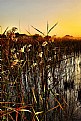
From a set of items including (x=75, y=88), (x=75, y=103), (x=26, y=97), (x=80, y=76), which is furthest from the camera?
(x=80, y=76)

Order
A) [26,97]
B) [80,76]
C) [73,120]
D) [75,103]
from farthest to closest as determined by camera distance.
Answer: [80,76] → [75,103] → [73,120] → [26,97]

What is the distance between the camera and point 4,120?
73.2 inches

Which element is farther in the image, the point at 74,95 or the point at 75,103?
the point at 74,95

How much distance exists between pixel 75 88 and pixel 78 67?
5.91ft

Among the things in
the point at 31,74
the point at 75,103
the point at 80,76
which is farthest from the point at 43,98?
the point at 80,76

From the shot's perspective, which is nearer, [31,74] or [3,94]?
[3,94]

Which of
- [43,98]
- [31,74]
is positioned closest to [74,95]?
[31,74]

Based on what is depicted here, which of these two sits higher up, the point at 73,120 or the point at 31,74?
the point at 31,74

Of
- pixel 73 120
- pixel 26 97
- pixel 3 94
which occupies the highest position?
pixel 3 94

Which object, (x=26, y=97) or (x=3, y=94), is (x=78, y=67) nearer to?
(x=26, y=97)

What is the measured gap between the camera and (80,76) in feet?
16.9

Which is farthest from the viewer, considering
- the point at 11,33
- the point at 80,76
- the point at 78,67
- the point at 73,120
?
the point at 78,67

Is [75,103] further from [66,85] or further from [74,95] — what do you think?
[66,85]

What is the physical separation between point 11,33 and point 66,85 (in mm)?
2838
